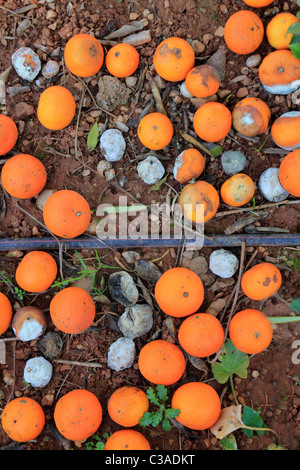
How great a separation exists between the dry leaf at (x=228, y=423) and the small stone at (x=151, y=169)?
6.00ft

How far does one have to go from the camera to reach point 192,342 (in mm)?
2891

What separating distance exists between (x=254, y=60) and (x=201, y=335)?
2161 mm

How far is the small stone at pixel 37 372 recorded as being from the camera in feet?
10.2

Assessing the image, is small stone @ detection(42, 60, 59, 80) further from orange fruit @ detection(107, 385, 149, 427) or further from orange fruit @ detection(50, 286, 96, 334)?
orange fruit @ detection(107, 385, 149, 427)

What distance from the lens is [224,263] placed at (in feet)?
10.4

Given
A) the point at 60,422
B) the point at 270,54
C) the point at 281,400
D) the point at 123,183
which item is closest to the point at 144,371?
the point at 60,422

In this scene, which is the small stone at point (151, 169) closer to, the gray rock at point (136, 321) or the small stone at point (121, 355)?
the gray rock at point (136, 321)

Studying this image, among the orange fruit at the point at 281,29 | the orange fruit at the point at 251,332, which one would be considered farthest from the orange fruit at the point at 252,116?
the orange fruit at the point at 251,332

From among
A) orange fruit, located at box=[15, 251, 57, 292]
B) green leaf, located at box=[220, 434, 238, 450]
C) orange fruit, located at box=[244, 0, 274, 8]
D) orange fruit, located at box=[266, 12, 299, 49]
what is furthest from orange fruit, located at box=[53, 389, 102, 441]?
orange fruit, located at box=[244, 0, 274, 8]

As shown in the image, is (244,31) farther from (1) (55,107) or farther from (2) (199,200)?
(1) (55,107)

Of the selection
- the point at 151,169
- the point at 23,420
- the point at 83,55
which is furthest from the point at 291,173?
the point at 23,420

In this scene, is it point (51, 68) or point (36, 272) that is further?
point (51, 68)

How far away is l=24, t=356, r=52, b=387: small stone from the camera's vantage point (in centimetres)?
311

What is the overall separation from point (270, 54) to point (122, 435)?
296cm
